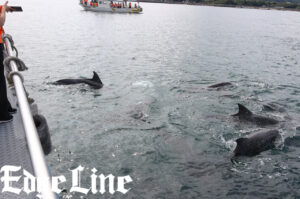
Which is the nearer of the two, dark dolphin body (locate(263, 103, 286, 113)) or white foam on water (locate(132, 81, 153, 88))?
dark dolphin body (locate(263, 103, 286, 113))

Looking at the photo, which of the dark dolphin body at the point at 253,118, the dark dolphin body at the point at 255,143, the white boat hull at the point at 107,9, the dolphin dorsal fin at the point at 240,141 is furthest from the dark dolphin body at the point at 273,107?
the white boat hull at the point at 107,9

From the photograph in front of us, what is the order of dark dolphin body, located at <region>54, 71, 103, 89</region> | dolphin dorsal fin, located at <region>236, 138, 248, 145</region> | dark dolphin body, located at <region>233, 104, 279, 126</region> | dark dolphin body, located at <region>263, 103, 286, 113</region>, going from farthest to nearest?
1. dark dolphin body, located at <region>54, 71, 103, 89</region>
2. dark dolphin body, located at <region>263, 103, 286, 113</region>
3. dark dolphin body, located at <region>233, 104, 279, 126</region>
4. dolphin dorsal fin, located at <region>236, 138, 248, 145</region>

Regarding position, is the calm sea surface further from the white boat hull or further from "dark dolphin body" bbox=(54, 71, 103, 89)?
the white boat hull

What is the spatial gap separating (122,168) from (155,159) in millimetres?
1282

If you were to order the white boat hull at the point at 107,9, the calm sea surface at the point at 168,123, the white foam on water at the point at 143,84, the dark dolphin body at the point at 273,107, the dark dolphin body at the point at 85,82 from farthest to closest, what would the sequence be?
the white boat hull at the point at 107,9 < the white foam on water at the point at 143,84 < the dark dolphin body at the point at 85,82 < the dark dolphin body at the point at 273,107 < the calm sea surface at the point at 168,123

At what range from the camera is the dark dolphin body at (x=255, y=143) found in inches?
382

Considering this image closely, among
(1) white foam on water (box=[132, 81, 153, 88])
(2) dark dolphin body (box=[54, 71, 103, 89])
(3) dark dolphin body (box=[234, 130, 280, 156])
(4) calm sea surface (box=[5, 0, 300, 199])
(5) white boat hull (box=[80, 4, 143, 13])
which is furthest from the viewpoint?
(5) white boat hull (box=[80, 4, 143, 13])

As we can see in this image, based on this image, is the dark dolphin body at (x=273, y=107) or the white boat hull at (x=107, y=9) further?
the white boat hull at (x=107, y=9)

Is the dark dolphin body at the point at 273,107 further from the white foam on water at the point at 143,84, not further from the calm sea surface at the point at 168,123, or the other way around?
the white foam on water at the point at 143,84

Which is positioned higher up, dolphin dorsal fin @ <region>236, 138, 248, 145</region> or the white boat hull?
the white boat hull

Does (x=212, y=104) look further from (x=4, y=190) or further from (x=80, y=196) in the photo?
(x=4, y=190)

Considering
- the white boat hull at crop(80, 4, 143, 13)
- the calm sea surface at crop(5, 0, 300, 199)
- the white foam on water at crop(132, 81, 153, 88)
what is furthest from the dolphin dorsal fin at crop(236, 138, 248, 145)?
the white boat hull at crop(80, 4, 143, 13)

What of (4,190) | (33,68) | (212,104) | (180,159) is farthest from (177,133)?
(33,68)

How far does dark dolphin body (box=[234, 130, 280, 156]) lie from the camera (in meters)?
9.70
